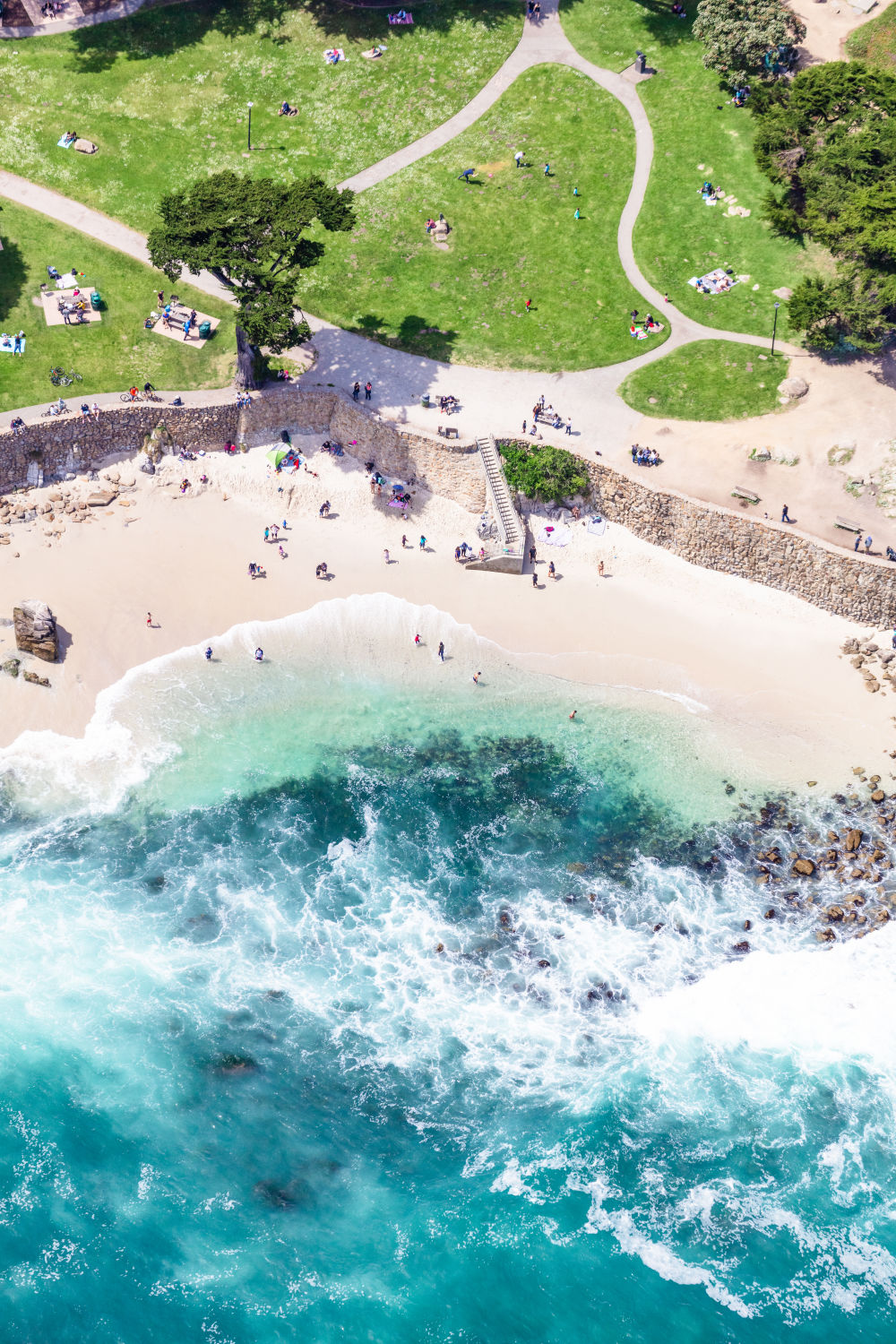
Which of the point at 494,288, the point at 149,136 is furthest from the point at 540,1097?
the point at 149,136

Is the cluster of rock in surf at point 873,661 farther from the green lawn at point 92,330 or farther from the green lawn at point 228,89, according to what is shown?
the green lawn at point 228,89

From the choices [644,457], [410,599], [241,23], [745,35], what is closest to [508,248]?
[644,457]

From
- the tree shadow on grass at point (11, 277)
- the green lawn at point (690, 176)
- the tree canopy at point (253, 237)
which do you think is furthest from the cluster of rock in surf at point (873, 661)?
the tree shadow on grass at point (11, 277)

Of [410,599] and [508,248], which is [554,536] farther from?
[508,248]

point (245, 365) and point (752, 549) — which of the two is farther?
point (245, 365)

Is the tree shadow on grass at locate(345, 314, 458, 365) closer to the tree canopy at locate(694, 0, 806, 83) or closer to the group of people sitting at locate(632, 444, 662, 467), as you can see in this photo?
the group of people sitting at locate(632, 444, 662, 467)

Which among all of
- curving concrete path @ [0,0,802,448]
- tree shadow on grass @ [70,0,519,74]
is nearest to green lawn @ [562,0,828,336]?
curving concrete path @ [0,0,802,448]

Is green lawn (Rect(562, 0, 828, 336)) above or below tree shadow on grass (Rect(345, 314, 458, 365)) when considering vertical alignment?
above

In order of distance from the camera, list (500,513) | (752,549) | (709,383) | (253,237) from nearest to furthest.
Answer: (253,237) → (752,549) → (500,513) → (709,383)
